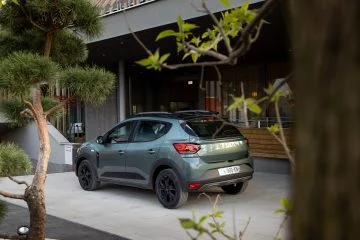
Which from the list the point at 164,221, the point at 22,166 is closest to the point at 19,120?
the point at 22,166

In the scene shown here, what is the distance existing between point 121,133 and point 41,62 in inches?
215

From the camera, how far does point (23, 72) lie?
4469 mm

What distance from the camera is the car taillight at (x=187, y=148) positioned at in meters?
8.03

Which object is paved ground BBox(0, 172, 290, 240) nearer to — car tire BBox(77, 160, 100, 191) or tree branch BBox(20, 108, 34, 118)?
car tire BBox(77, 160, 100, 191)

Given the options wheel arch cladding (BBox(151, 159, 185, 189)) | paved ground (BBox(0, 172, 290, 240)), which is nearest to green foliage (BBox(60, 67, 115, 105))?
paved ground (BBox(0, 172, 290, 240))

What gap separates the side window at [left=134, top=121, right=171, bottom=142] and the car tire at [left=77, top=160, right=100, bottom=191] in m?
1.68

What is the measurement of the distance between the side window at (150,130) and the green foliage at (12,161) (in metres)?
3.78

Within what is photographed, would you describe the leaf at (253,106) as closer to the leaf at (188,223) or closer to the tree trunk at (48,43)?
the leaf at (188,223)

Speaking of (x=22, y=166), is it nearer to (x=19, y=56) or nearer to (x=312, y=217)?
(x=19, y=56)

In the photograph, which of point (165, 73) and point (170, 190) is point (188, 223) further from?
point (165, 73)

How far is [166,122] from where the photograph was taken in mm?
8609

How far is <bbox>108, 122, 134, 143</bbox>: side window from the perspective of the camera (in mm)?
9508

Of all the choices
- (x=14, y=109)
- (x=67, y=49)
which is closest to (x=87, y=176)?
(x=14, y=109)

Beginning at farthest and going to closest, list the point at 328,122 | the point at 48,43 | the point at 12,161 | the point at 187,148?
the point at 187,148 < the point at 48,43 < the point at 12,161 < the point at 328,122
